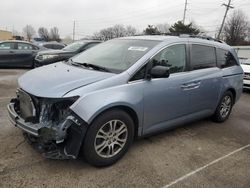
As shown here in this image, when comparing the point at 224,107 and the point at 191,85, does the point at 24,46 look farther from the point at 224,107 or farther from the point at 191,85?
the point at 191,85

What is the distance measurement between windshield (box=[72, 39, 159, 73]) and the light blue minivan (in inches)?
0.6

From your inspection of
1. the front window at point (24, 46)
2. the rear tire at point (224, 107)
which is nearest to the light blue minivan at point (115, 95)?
the rear tire at point (224, 107)

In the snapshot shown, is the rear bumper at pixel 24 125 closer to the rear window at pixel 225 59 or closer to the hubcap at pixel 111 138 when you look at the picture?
the hubcap at pixel 111 138

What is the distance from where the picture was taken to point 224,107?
5.61 m

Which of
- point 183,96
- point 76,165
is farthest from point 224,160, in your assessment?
point 76,165

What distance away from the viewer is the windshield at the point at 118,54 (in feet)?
12.6

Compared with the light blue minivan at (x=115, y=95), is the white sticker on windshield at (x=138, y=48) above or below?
above

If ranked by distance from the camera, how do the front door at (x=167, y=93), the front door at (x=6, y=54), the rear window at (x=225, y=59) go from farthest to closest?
the front door at (x=6, y=54)
the rear window at (x=225, y=59)
the front door at (x=167, y=93)

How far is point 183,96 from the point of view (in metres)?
4.29

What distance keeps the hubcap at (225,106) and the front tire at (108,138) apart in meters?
2.66

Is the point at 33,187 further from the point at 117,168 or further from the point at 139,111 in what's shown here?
the point at 139,111

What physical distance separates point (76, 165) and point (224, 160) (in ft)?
6.87

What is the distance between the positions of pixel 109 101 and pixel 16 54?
378 inches

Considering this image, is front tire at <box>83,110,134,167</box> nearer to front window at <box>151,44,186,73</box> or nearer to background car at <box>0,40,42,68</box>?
front window at <box>151,44,186,73</box>
